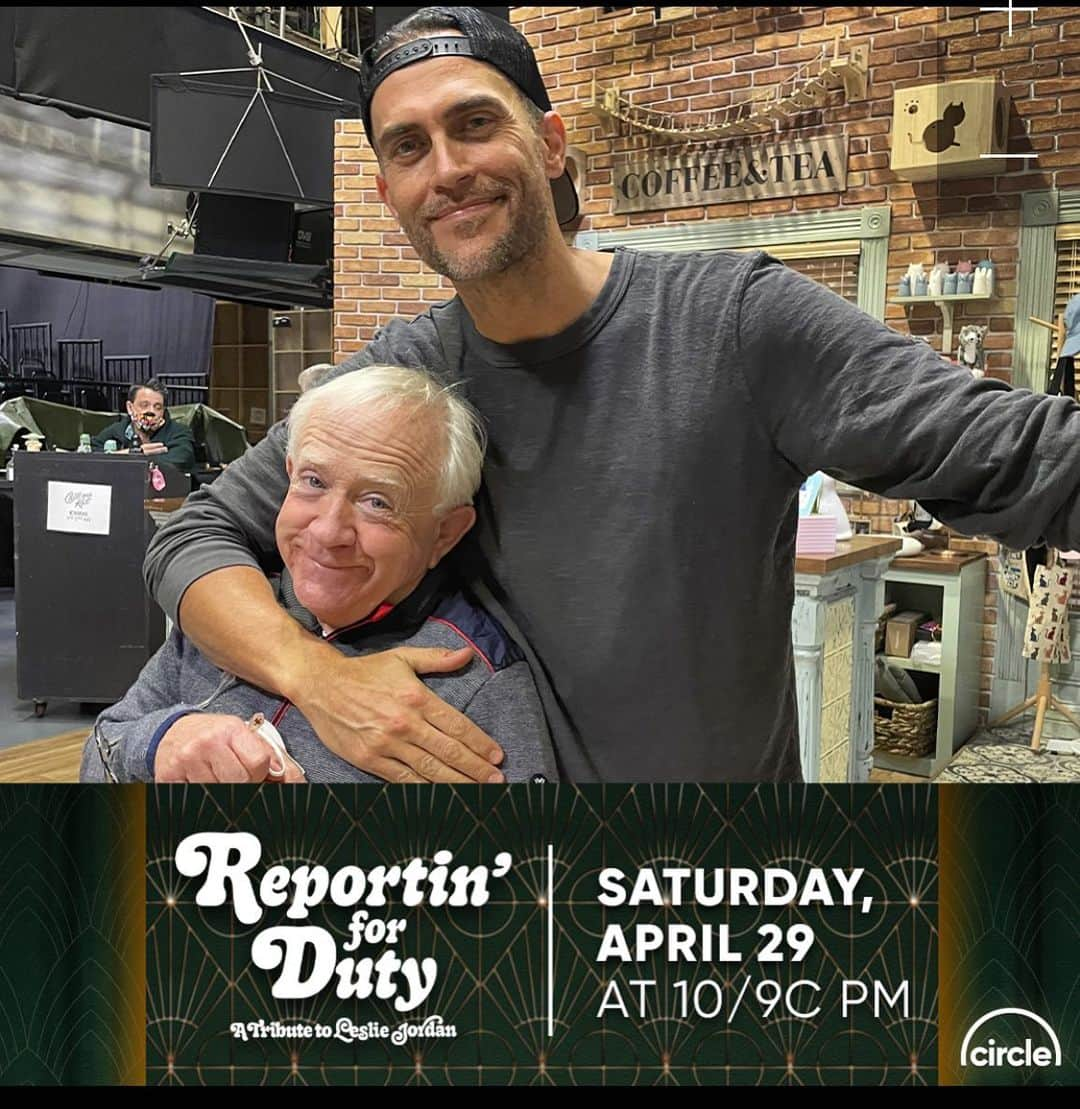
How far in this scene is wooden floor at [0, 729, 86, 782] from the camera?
1269 mm

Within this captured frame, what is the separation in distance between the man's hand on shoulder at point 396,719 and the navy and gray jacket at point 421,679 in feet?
0.06

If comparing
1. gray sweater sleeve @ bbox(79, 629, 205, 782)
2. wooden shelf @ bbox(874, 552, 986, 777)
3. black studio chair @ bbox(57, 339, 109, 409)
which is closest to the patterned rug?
wooden shelf @ bbox(874, 552, 986, 777)

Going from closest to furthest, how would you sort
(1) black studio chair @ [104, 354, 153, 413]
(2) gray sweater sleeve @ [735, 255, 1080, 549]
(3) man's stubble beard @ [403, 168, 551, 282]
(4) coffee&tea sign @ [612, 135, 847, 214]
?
(2) gray sweater sleeve @ [735, 255, 1080, 549], (3) man's stubble beard @ [403, 168, 551, 282], (4) coffee&tea sign @ [612, 135, 847, 214], (1) black studio chair @ [104, 354, 153, 413]

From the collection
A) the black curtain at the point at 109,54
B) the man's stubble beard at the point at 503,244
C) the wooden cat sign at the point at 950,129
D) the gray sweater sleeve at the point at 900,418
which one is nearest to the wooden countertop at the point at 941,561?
the gray sweater sleeve at the point at 900,418

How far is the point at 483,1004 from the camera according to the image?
4.03ft

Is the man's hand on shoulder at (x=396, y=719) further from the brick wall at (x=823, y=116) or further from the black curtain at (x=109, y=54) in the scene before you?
the black curtain at (x=109, y=54)

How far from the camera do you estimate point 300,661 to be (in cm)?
118

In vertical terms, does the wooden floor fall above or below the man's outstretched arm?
below

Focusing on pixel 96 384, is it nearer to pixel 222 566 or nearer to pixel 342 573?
pixel 222 566

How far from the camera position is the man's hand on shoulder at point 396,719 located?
1.17 metres

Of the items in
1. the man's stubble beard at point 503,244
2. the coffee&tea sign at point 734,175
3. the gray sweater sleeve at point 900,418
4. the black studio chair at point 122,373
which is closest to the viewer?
the gray sweater sleeve at point 900,418

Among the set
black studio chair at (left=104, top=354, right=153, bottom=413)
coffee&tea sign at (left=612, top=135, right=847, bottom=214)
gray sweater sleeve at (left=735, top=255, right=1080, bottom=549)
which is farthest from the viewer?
black studio chair at (left=104, top=354, right=153, bottom=413)

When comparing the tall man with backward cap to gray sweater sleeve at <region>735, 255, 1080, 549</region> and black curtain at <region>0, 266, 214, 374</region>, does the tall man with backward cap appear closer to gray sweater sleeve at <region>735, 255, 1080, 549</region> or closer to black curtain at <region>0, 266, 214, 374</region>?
gray sweater sleeve at <region>735, 255, 1080, 549</region>
